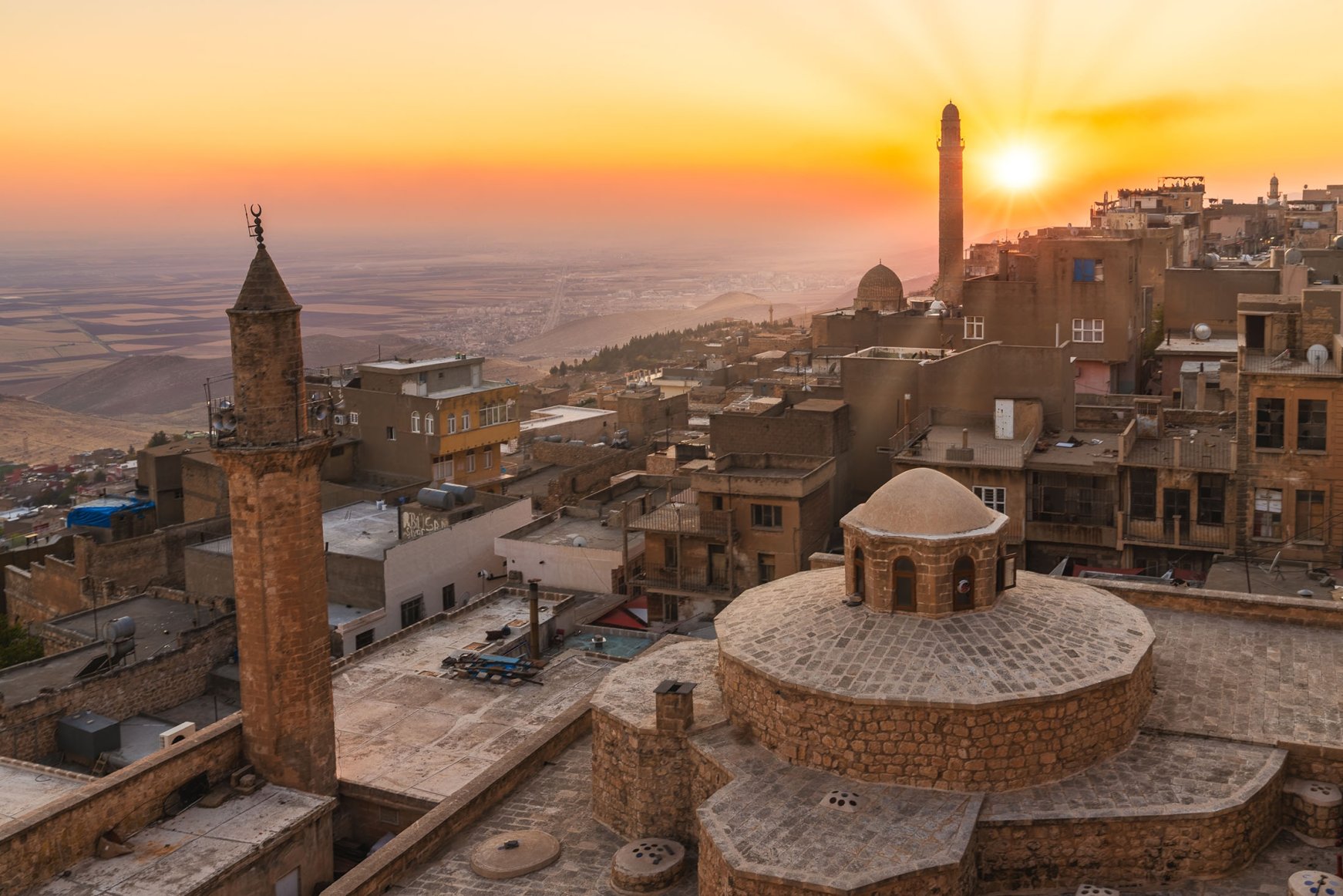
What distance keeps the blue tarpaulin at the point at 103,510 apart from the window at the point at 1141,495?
35.2 meters

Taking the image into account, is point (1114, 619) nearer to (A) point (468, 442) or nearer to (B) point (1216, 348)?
(B) point (1216, 348)

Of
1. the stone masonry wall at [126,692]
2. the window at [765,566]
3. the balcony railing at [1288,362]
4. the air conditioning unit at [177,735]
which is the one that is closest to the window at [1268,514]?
the balcony railing at [1288,362]

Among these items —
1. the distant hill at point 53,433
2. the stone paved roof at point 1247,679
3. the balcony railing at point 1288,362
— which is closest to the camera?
the stone paved roof at point 1247,679

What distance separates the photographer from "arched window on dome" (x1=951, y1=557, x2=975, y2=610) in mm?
15914

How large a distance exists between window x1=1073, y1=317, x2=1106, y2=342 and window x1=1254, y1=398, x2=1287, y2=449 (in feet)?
56.4

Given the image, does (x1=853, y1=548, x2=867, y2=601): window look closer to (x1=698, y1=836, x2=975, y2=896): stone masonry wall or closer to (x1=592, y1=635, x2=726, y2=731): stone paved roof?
(x1=592, y1=635, x2=726, y2=731): stone paved roof

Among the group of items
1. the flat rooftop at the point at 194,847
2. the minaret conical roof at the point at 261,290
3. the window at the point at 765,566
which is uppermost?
the minaret conical roof at the point at 261,290

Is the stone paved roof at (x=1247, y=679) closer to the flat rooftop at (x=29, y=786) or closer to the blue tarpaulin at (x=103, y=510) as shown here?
the flat rooftop at (x=29, y=786)

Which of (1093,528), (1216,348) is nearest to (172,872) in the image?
(1093,528)

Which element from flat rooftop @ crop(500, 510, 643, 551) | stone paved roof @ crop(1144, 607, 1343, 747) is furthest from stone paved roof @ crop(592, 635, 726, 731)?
flat rooftop @ crop(500, 510, 643, 551)

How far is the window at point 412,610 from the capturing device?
3459cm

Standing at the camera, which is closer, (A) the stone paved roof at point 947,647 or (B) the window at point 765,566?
(A) the stone paved roof at point 947,647

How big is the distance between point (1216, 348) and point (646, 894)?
1411 inches

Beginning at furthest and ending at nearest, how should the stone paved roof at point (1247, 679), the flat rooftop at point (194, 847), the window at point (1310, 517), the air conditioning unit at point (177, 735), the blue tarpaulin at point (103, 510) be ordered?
the blue tarpaulin at point (103, 510)
the window at point (1310, 517)
the air conditioning unit at point (177, 735)
the flat rooftop at point (194, 847)
the stone paved roof at point (1247, 679)
